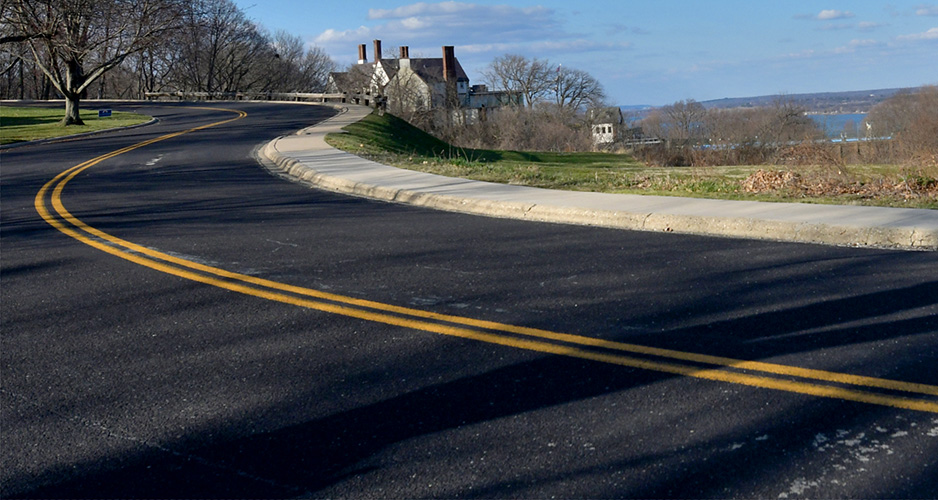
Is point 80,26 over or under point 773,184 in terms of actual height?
over

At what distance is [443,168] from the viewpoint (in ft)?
52.3

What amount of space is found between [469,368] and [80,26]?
106 ft

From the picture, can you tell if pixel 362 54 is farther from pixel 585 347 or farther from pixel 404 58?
pixel 585 347

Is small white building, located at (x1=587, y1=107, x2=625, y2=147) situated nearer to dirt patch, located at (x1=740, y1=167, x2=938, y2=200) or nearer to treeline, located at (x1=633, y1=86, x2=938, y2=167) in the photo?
treeline, located at (x1=633, y1=86, x2=938, y2=167)

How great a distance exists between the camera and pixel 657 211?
1005 centimetres

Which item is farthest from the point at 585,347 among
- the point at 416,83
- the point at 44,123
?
the point at 416,83

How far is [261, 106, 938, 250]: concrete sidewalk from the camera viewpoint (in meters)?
8.59

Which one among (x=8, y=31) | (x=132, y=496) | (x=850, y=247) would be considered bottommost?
(x=132, y=496)

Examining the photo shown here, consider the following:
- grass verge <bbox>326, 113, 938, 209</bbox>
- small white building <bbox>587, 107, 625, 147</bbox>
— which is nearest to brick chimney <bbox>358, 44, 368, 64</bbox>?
small white building <bbox>587, 107, 625, 147</bbox>

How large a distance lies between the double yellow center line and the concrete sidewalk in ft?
13.5

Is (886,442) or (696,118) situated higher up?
(696,118)

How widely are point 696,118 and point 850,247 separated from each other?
82.8m

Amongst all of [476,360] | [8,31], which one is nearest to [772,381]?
[476,360]

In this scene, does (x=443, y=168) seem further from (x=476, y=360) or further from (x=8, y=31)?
(x=8, y=31)
